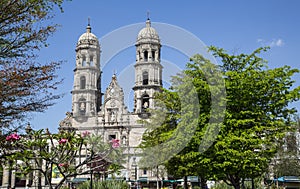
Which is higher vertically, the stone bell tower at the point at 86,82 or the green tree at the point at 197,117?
the stone bell tower at the point at 86,82

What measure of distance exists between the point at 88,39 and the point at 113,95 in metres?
10.3

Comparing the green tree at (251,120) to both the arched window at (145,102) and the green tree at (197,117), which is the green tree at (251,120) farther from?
the arched window at (145,102)

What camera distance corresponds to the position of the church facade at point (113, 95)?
51125mm

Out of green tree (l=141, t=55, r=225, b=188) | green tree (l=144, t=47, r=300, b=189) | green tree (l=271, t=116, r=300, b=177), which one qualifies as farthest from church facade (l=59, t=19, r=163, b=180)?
green tree (l=144, t=47, r=300, b=189)

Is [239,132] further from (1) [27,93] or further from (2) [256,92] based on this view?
(1) [27,93]

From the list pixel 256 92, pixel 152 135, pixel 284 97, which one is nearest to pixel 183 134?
pixel 256 92

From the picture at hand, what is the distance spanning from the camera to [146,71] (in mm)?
51344

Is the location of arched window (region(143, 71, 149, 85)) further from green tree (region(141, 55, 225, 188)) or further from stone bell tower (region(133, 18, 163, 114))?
green tree (region(141, 55, 225, 188))

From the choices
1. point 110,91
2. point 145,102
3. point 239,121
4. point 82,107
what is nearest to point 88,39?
point 110,91

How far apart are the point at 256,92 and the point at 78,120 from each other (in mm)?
39465

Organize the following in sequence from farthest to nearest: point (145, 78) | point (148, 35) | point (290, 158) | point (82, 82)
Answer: point (82, 82), point (148, 35), point (145, 78), point (290, 158)

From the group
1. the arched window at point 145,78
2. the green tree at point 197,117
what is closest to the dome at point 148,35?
the arched window at point 145,78

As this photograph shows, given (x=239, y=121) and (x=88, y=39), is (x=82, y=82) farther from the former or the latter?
→ (x=239, y=121)

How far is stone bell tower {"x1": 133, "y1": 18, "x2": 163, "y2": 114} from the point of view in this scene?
166ft
